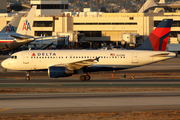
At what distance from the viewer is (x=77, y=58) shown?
138 feet

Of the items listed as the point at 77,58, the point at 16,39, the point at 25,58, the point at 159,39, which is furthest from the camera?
the point at 16,39

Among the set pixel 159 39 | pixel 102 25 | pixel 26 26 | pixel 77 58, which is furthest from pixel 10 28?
pixel 159 39

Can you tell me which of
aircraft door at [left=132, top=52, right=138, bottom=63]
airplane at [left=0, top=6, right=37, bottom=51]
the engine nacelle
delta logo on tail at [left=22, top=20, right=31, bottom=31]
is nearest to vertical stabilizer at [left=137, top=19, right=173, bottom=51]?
aircraft door at [left=132, top=52, right=138, bottom=63]

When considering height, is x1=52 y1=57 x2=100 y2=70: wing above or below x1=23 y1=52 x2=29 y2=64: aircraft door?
below

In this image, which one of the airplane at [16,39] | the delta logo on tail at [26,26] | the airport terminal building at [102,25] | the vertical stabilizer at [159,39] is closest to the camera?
the vertical stabilizer at [159,39]

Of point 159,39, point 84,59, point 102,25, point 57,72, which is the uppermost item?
point 102,25

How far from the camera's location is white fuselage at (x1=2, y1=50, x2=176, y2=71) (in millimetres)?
41781

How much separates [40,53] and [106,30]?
97.9 meters

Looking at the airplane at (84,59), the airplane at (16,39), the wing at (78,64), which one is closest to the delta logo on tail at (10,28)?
the airplane at (16,39)

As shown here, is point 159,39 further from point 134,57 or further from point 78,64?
point 78,64

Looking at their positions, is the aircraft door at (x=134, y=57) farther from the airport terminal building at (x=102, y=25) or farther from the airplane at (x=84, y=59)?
the airport terminal building at (x=102, y=25)

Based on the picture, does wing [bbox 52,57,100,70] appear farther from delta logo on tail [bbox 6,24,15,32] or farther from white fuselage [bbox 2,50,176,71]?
delta logo on tail [bbox 6,24,15,32]

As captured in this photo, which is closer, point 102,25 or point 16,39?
point 16,39

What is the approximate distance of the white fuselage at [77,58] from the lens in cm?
4178
